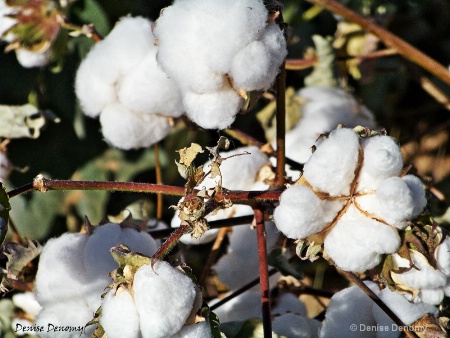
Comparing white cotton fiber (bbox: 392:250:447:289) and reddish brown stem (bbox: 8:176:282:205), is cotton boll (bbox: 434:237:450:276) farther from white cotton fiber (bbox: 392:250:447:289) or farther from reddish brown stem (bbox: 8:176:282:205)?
reddish brown stem (bbox: 8:176:282:205)

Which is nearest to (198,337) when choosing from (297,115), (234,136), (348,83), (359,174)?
(359,174)

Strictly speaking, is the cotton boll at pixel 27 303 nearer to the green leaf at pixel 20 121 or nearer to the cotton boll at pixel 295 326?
the green leaf at pixel 20 121

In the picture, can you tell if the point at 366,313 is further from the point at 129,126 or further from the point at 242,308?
the point at 129,126

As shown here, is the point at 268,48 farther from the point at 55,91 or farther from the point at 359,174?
the point at 55,91

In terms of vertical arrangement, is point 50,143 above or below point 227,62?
below

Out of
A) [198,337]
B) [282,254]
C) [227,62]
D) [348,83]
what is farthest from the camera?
[348,83]

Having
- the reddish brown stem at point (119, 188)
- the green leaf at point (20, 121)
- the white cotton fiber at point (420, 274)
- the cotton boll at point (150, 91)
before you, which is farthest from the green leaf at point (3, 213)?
the green leaf at point (20, 121)
